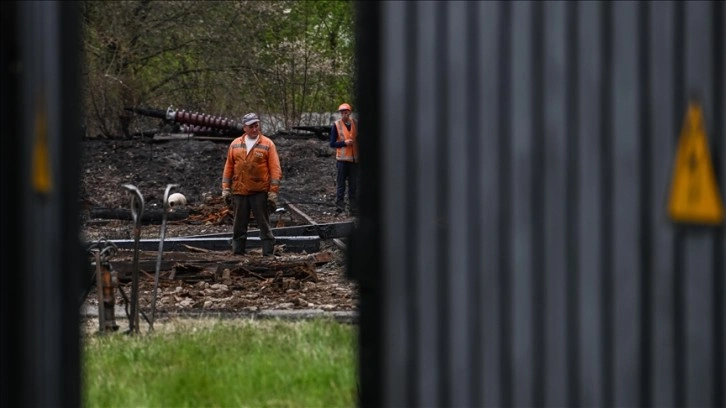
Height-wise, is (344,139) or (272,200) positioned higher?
(344,139)

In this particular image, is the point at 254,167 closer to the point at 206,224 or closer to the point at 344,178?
the point at 206,224

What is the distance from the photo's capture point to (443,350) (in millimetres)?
3568

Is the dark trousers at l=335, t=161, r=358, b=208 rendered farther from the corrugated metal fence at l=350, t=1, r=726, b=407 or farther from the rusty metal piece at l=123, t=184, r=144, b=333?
the corrugated metal fence at l=350, t=1, r=726, b=407

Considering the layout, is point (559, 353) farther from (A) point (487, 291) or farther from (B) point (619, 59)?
(B) point (619, 59)

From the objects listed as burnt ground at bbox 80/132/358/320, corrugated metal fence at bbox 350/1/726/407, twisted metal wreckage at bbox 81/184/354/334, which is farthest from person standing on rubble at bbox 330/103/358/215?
corrugated metal fence at bbox 350/1/726/407

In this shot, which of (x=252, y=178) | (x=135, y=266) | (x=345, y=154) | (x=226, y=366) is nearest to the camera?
(x=226, y=366)

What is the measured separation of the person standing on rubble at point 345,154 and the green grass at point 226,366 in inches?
458

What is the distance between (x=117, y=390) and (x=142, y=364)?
0.92m

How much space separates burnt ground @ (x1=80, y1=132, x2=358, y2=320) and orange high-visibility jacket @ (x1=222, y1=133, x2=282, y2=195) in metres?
0.91

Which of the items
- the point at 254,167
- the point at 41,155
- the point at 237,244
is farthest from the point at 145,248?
the point at 41,155

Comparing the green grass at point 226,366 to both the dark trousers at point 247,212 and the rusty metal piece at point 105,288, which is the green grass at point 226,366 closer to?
the rusty metal piece at point 105,288

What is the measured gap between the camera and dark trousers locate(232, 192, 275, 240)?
16.0 metres

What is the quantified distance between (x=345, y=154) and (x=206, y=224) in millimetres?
2713

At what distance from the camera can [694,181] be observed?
3.52 m
